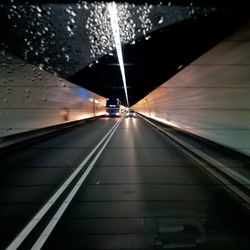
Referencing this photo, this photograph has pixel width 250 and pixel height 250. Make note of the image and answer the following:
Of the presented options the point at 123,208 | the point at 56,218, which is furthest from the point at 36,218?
the point at 123,208

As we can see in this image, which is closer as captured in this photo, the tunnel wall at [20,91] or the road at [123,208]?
the road at [123,208]

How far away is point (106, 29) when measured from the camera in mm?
10938

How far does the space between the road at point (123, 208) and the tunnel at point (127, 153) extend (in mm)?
22

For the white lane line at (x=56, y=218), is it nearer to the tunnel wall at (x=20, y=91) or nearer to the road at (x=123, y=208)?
the road at (x=123, y=208)

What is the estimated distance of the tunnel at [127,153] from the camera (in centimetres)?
657

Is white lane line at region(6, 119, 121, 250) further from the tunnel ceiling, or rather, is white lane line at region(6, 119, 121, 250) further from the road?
the tunnel ceiling

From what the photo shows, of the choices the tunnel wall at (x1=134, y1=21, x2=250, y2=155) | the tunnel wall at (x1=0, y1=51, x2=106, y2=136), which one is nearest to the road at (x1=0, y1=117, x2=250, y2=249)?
the tunnel wall at (x1=134, y1=21, x2=250, y2=155)

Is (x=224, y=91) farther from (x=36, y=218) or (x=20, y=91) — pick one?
(x=36, y=218)

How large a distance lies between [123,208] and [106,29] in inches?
184

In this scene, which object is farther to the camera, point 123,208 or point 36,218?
point 123,208

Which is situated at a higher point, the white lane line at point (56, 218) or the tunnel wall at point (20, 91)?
the tunnel wall at point (20, 91)

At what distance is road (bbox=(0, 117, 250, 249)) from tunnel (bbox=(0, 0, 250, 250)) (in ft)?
0.07

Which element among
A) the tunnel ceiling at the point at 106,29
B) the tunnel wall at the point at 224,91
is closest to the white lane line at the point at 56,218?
the tunnel ceiling at the point at 106,29

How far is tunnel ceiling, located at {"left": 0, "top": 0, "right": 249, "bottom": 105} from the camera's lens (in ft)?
28.3
